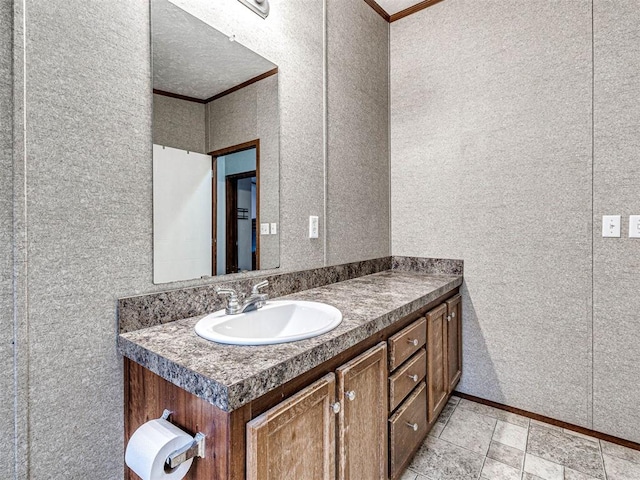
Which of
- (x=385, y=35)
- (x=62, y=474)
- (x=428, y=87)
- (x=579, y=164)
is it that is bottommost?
(x=62, y=474)

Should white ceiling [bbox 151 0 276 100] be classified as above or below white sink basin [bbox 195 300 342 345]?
above

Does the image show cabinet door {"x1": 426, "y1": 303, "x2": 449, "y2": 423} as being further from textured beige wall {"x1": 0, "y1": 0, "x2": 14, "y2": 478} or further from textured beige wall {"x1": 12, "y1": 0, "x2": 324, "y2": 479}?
textured beige wall {"x1": 0, "y1": 0, "x2": 14, "y2": 478}

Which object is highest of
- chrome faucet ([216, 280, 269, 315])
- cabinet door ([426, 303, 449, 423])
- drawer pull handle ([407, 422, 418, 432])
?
chrome faucet ([216, 280, 269, 315])

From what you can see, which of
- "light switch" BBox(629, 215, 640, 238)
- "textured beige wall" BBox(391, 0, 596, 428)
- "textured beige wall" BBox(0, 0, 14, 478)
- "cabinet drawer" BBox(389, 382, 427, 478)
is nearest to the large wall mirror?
"textured beige wall" BBox(0, 0, 14, 478)

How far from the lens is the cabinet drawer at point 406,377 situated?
1345mm

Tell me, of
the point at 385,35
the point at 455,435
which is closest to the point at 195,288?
the point at 455,435

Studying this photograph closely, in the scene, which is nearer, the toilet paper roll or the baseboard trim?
the toilet paper roll

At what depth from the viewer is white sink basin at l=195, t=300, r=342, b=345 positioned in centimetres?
113

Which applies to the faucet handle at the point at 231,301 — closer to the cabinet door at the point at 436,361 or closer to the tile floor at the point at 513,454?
the cabinet door at the point at 436,361

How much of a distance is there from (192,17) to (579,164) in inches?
80.5

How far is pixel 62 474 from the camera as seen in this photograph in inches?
36.8

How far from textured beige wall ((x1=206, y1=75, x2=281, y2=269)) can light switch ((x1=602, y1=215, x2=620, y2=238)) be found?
1719 millimetres

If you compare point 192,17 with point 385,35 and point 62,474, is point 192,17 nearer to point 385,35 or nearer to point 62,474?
point 62,474

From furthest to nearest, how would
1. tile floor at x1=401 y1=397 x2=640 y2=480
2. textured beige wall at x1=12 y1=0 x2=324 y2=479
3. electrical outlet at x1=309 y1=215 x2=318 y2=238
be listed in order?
electrical outlet at x1=309 y1=215 x2=318 y2=238
tile floor at x1=401 y1=397 x2=640 y2=480
textured beige wall at x1=12 y1=0 x2=324 y2=479
